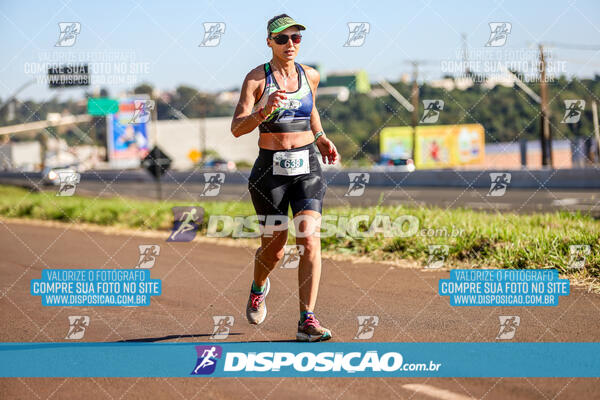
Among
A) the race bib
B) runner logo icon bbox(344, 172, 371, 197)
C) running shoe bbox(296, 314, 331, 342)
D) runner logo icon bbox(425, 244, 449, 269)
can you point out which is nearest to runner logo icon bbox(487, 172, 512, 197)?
runner logo icon bbox(344, 172, 371, 197)

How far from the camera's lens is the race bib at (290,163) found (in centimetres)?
514

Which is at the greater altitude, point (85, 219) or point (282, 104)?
point (282, 104)

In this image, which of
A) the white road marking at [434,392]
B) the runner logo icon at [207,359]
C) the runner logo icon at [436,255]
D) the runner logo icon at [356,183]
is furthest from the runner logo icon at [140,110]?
the white road marking at [434,392]

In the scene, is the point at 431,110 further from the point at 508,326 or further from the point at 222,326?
the point at 222,326

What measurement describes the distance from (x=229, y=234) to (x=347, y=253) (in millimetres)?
3222

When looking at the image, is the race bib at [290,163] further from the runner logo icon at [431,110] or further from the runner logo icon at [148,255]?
the runner logo icon at [431,110]

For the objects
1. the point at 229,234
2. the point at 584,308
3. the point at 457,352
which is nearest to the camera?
the point at 457,352

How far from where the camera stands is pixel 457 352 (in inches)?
183

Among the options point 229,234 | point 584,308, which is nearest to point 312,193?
point 584,308

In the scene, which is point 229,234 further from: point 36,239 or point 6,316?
point 6,316

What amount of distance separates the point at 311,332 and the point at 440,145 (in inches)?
2304

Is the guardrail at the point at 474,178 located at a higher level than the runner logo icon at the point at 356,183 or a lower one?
lower

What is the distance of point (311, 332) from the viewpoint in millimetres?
5023

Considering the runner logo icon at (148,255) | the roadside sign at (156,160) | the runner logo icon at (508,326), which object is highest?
the roadside sign at (156,160)
